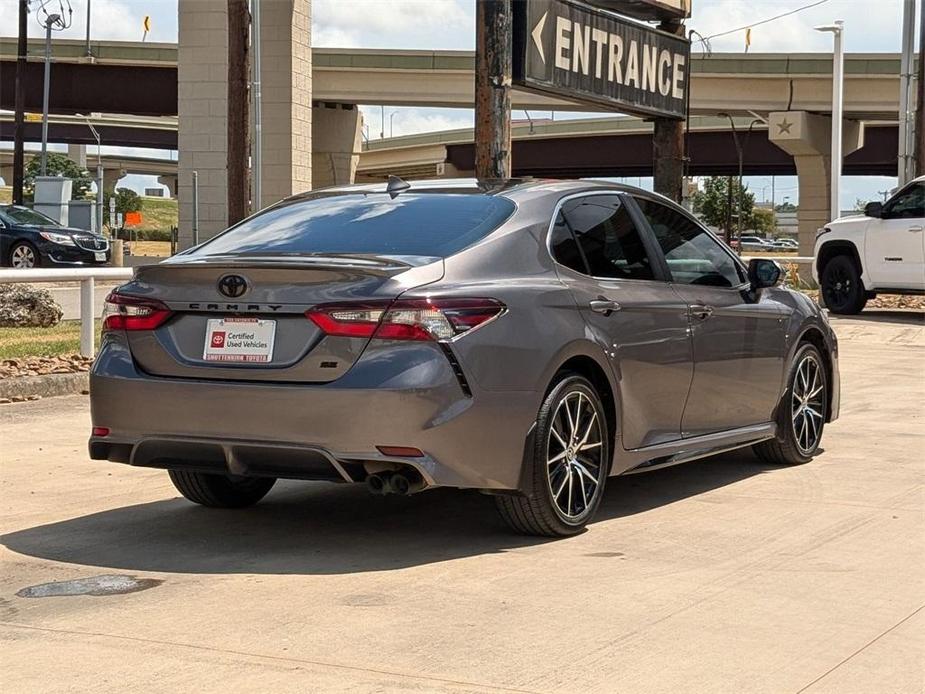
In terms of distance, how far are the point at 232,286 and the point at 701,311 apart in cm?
262

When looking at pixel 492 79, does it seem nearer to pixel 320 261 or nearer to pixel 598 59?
pixel 598 59

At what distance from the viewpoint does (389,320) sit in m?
5.86

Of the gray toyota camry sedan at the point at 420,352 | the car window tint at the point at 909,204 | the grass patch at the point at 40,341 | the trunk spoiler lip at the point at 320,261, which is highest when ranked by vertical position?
the car window tint at the point at 909,204

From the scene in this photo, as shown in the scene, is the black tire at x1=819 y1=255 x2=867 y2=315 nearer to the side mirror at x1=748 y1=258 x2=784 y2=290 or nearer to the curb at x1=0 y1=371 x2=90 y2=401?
the curb at x1=0 y1=371 x2=90 y2=401

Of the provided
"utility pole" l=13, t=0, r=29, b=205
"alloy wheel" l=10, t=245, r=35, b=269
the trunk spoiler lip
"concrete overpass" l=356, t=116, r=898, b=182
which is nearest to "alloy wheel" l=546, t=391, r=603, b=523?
the trunk spoiler lip

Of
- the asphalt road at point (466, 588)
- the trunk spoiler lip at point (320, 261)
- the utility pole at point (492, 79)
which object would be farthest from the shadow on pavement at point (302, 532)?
the utility pole at point (492, 79)

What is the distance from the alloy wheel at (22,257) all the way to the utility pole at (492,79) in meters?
19.2

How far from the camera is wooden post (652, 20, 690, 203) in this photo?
17.9 metres

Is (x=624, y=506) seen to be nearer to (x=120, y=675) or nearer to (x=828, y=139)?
(x=120, y=675)

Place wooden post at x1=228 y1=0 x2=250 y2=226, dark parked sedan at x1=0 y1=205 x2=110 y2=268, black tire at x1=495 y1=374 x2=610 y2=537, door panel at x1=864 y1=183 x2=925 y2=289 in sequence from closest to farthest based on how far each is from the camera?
black tire at x1=495 y1=374 x2=610 y2=537 → wooden post at x1=228 y1=0 x2=250 y2=226 → door panel at x1=864 y1=183 x2=925 y2=289 → dark parked sedan at x1=0 y1=205 x2=110 y2=268

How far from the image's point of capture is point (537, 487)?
629 cm

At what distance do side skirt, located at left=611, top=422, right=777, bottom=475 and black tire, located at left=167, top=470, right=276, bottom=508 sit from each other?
5.73 ft

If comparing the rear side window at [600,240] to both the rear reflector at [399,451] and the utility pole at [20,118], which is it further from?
the utility pole at [20,118]

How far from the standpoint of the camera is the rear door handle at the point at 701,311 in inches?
299
